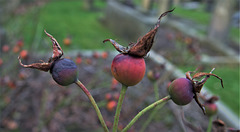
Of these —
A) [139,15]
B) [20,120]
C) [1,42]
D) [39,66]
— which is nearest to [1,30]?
[1,42]

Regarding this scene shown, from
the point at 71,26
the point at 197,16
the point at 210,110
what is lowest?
the point at 197,16

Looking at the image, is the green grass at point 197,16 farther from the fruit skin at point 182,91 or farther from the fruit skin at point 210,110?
the fruit skin at point 182,91

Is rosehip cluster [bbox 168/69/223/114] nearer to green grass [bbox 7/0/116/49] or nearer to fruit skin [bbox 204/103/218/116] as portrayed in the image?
fruit skin [bbox 204/103/218/116]

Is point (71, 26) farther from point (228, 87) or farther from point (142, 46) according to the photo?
point (142, 46)

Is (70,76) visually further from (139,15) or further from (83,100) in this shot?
(139,15)

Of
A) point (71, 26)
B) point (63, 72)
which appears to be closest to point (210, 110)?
point (63, 72)

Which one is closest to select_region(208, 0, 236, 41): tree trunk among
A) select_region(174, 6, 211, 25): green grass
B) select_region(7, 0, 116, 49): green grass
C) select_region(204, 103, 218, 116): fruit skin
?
select_region(7, 0, 116, 49): green grass
